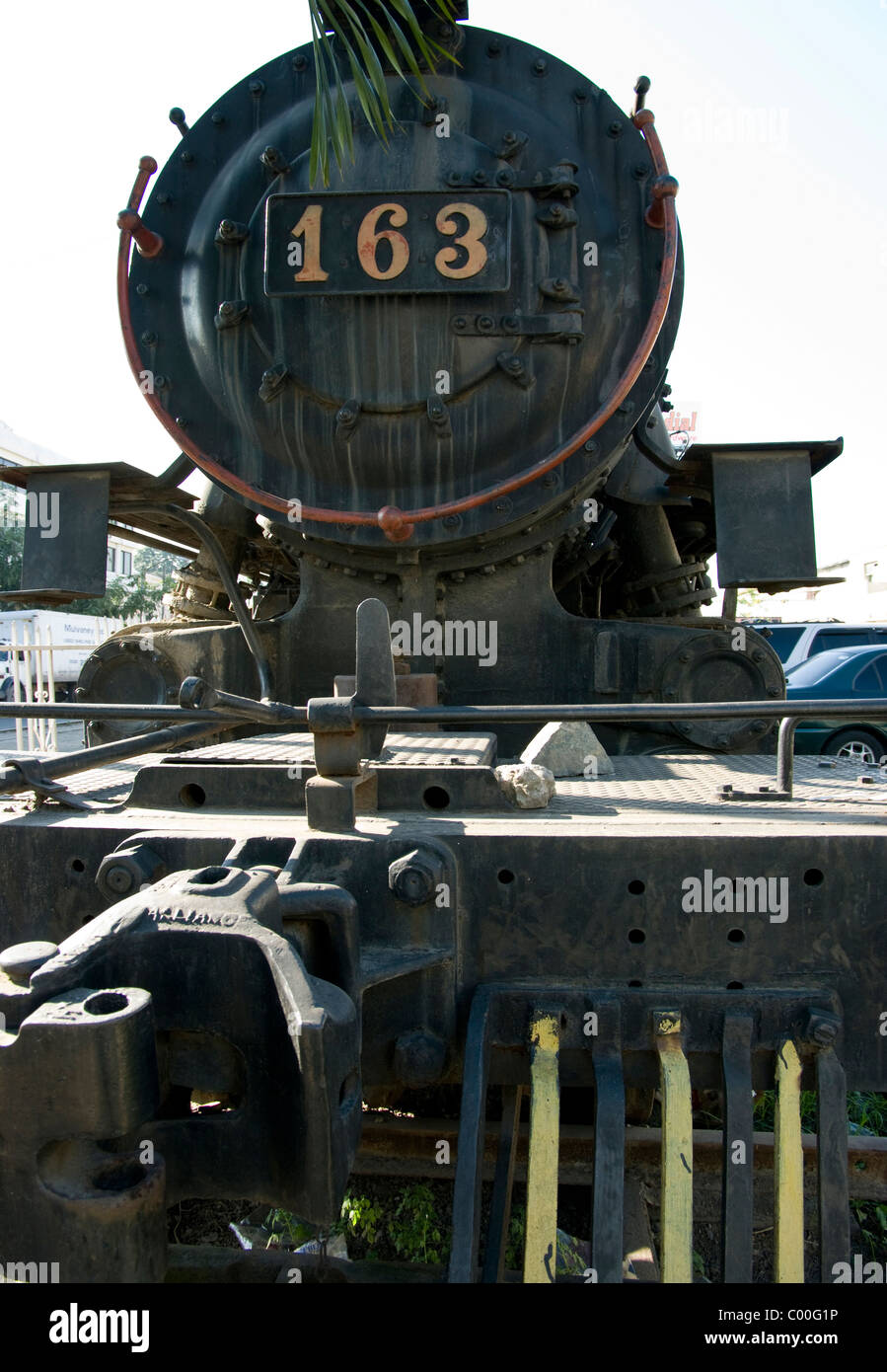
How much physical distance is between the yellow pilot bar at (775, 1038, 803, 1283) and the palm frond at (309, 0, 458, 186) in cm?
319

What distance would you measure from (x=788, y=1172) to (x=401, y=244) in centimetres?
305

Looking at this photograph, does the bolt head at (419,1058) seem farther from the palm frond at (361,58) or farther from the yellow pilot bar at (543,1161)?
the palm frond at (361,58)

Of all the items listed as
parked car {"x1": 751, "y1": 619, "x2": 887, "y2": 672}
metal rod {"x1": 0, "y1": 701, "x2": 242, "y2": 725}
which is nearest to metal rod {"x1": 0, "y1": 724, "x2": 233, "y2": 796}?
metal rod {"x1": 0, "y1": 701, "x2": 242, "y2": 725}

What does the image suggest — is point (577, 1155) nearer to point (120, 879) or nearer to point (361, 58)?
point (120, 879)

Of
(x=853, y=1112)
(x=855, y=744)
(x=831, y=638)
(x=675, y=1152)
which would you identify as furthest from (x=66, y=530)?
(x=831, y=638)

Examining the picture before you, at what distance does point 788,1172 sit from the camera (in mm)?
1863

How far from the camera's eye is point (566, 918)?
206cm

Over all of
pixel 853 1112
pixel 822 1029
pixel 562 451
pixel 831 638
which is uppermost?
pixel 562 451

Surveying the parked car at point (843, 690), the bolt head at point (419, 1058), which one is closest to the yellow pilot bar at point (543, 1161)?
the bolt head at point (419, 1058)

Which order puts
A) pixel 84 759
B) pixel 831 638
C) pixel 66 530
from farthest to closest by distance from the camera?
pixel 831 638 < pixel 66 530 < pixel 84 759

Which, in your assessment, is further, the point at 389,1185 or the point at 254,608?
the point at 254,608
